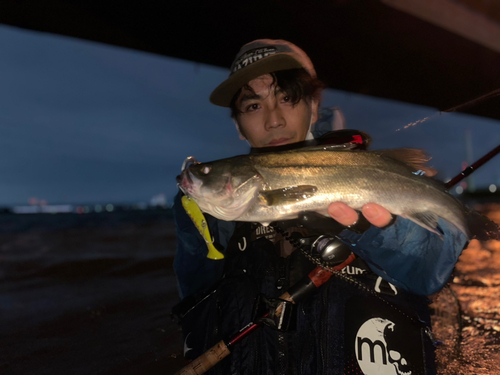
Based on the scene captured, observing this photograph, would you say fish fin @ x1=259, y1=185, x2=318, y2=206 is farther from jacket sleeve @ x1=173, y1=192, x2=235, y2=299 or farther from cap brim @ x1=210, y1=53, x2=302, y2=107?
cap brim @ x1=210, y1=53, x2=302, y2=107

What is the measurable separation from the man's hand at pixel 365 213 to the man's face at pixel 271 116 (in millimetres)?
1382

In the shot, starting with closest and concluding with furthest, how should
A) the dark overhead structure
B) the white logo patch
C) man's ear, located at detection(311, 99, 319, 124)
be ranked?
the white logo patch
man's ear, located at detection(311, 99, 319, 124)
the dark overhead structure

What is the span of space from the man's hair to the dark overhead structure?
25.7 ft

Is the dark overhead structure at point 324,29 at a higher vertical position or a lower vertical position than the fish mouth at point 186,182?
higher

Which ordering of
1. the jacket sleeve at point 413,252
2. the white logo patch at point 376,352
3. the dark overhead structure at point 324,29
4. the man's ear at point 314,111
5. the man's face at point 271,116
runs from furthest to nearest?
the dark overhead structure at point 324,29
the man's ear at point 314,111
the man's face at point 271,116
the jacket sleeve at point 413,252
the white logo patch at point 376,352

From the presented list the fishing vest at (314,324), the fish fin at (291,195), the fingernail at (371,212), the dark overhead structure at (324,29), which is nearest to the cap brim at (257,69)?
the fish fin at (291,195)

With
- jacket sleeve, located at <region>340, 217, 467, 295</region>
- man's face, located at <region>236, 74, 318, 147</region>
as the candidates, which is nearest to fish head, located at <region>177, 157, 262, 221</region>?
jacket sleeve, located at <region>340, 217, 467, 295</region>

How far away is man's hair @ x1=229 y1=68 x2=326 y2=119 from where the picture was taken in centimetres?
347

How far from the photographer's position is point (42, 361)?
3914 mm

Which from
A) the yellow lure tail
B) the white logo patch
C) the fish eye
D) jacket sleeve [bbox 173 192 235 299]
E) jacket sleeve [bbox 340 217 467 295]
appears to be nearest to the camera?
the white logo patch

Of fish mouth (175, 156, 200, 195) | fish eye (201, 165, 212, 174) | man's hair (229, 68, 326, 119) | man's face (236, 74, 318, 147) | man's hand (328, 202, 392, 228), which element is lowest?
man's hand (328, 202, 392, 228)

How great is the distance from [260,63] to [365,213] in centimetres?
211

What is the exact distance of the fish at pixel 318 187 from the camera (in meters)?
2.29

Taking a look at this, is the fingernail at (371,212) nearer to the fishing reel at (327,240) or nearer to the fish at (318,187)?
the fish at (318,187)
